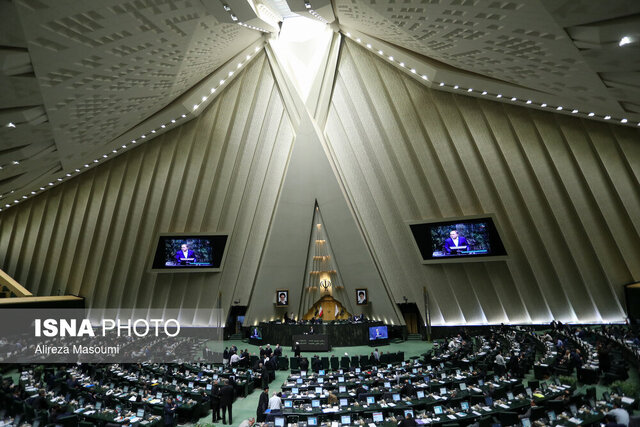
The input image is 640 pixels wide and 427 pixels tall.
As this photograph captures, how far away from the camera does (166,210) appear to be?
20.8m

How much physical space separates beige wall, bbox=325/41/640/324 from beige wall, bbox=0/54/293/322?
452cm

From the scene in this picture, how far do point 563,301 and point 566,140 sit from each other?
801 centimetres

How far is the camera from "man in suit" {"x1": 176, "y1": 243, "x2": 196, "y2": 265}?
818 inches

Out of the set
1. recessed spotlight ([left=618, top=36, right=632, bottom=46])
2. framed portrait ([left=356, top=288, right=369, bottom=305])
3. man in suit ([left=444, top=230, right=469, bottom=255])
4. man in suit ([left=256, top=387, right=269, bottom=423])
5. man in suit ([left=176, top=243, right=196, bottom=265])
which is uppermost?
recessed spotlight ([left=618, top=36, right=632, bottom=46])

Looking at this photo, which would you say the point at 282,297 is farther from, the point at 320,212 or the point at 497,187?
the point at 497,187

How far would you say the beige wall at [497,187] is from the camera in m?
15.0

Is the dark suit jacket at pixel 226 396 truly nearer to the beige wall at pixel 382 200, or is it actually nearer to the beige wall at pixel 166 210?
Result: the beige wall at pixel 382 200

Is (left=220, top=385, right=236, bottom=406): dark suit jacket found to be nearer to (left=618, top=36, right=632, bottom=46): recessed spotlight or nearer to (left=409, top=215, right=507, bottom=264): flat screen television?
(left=618, top=36, right=632, bottom=46): recessed spotlight

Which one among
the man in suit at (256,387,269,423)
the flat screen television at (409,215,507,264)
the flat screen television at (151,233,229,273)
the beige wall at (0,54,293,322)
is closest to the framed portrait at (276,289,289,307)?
the beige wall at (0,54,293,322)

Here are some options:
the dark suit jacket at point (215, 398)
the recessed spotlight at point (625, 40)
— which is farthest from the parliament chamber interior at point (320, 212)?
the dark suit jacket at point (215, 398)

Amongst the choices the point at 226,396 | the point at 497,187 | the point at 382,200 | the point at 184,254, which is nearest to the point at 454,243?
the point at 497,187

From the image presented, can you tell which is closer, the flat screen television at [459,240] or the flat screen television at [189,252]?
the flat screen television at [459,240]

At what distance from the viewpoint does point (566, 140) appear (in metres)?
14.8

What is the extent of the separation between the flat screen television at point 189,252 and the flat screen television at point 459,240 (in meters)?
11.0
